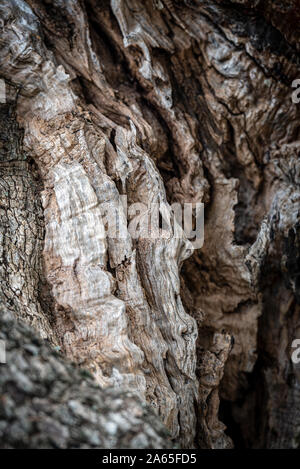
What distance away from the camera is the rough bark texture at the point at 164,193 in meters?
3.54

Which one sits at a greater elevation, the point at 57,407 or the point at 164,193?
the point at 164,193

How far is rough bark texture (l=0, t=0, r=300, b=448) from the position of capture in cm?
354

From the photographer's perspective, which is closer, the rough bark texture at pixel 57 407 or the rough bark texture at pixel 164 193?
the rough bark texture at pixel 57 407

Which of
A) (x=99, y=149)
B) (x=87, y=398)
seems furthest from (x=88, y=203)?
(x=87, y=398)

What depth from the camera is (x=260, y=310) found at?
5.27 m

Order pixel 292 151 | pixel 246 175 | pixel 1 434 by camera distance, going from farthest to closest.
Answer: pixel 246 175
pixel 292 151
pixel 1 434

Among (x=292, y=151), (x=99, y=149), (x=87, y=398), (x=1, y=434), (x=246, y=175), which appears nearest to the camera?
(x=1, y=434)

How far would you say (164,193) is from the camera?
168 inches

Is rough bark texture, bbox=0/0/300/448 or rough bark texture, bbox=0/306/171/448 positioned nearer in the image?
rough bark texture, bbox=0/306/171/448

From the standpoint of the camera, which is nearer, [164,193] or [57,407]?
[57,407]
